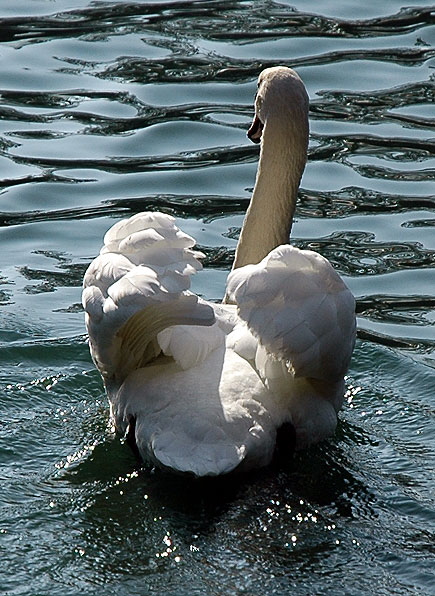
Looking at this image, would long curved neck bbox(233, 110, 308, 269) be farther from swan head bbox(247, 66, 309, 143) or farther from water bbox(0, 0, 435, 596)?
water bbox(0, 0, 435, 596)

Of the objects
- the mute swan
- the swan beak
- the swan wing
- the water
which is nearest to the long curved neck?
the swan beak

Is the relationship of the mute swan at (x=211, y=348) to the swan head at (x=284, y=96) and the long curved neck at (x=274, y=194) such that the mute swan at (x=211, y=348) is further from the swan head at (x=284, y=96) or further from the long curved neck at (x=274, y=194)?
the swan head at (x=284, y=96)

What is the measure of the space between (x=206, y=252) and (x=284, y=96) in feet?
8.98

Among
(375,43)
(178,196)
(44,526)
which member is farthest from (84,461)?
(375,43)

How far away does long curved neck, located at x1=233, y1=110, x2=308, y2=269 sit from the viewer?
Answer: 791 cm

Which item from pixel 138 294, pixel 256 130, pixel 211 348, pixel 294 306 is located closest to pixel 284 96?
pixel 256 130

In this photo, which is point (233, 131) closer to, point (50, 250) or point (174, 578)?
point (50, 250)

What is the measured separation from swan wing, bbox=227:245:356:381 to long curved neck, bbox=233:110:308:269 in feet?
4.60

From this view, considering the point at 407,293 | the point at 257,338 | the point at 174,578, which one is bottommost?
the point at 407,293

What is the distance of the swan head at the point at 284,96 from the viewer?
776 centimetres

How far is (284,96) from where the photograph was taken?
7.80 meters

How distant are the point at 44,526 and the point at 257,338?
4.27 ft

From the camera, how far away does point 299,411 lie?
6.83 metres

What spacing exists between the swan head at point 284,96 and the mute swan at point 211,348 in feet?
4.10
